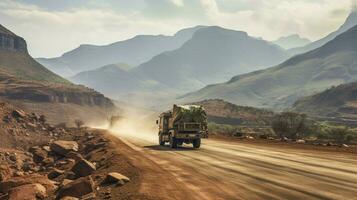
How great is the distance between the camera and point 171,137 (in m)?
33.8

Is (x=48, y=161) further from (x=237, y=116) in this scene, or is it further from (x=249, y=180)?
(x=237, y=116)

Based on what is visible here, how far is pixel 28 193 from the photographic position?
50.3ft

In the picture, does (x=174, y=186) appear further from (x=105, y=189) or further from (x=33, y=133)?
(x=33, y=133)

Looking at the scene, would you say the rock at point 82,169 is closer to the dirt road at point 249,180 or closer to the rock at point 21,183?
the rock at point 21,183

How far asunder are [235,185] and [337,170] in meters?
6.48

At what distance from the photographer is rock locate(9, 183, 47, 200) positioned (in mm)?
14938

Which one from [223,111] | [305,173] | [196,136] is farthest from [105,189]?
[223,111]

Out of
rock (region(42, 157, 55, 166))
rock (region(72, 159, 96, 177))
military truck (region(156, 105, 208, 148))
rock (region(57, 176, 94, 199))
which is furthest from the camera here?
military truck (region(156, 105, 208, 148))

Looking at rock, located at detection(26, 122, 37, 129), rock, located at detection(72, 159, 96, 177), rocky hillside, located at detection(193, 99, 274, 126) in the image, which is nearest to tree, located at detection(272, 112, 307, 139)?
rock, located at detection(26, 122, 37, 129)

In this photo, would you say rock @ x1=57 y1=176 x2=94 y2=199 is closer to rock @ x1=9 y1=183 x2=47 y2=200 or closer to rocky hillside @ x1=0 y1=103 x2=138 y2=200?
rocky hillside @ x1=0 y1=103 x2=138 y2=200

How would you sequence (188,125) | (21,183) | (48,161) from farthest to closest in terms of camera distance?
(188,125), (48,161), (21,183)

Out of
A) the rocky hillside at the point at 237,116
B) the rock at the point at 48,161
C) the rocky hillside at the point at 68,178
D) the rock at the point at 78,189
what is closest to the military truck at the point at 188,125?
the rocky hillside at the point at 68,178

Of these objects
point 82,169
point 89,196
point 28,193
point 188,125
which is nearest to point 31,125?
point 188,125

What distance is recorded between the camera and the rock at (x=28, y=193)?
14.9 metres
